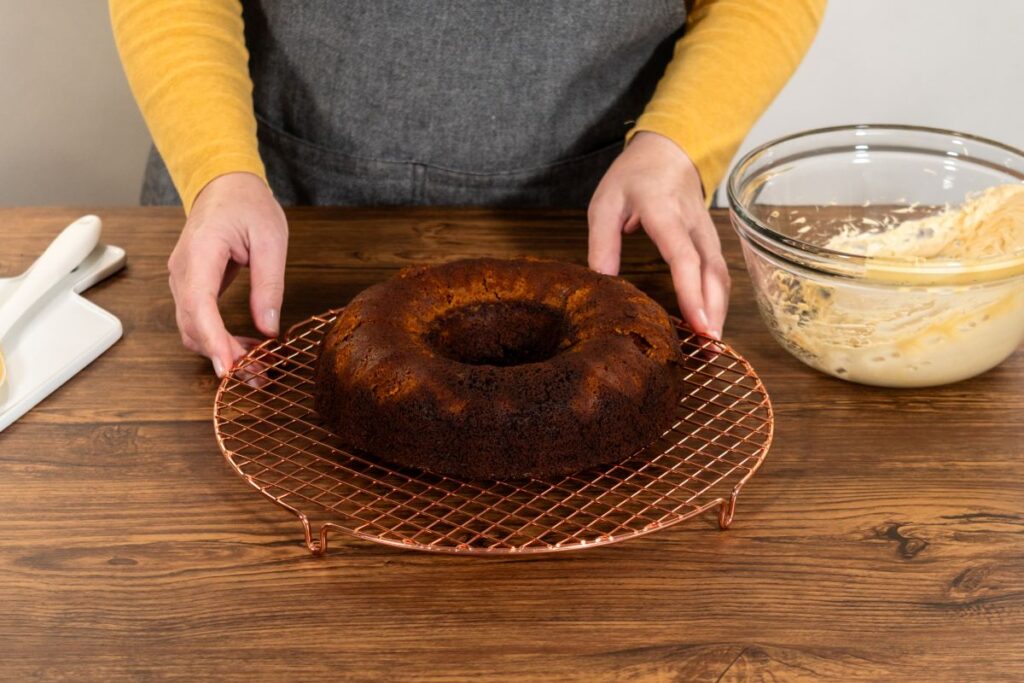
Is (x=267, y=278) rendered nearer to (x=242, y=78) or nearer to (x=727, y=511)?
(x=242, y=78)

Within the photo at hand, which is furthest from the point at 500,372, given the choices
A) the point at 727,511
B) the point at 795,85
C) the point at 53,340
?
the point at 795,85

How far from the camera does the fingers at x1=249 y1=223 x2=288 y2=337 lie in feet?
3.67

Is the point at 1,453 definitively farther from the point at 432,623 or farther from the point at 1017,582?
the point at 1017,582

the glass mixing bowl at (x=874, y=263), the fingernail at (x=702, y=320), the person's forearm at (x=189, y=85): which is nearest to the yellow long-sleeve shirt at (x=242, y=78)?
the person's forearm at (x=189, y=85)

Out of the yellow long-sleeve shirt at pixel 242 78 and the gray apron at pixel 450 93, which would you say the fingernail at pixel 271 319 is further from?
the gray apron at pixel 450 93

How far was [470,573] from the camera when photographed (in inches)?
33.0

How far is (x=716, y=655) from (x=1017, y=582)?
0.26 m

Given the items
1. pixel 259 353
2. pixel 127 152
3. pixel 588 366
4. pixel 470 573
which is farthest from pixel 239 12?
pixel 127 152

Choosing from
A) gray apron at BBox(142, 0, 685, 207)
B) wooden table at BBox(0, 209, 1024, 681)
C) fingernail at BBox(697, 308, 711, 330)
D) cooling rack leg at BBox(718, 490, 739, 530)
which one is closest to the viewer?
wooden table at BBox(0, 209, 1024, 681)

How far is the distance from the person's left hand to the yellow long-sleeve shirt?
0.16 ft

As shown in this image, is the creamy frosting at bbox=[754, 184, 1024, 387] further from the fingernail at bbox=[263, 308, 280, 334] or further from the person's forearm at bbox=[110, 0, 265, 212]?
the person's forearm at bbox=[110, 0, 265, 212]

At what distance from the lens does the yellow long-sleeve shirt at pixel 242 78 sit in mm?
1283

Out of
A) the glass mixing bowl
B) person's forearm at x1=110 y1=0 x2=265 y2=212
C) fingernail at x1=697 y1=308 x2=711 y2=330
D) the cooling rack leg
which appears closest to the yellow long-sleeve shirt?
person's forearm at x1=110 y1=0 x2=265 y2=212

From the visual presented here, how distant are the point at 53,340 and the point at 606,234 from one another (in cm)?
63
